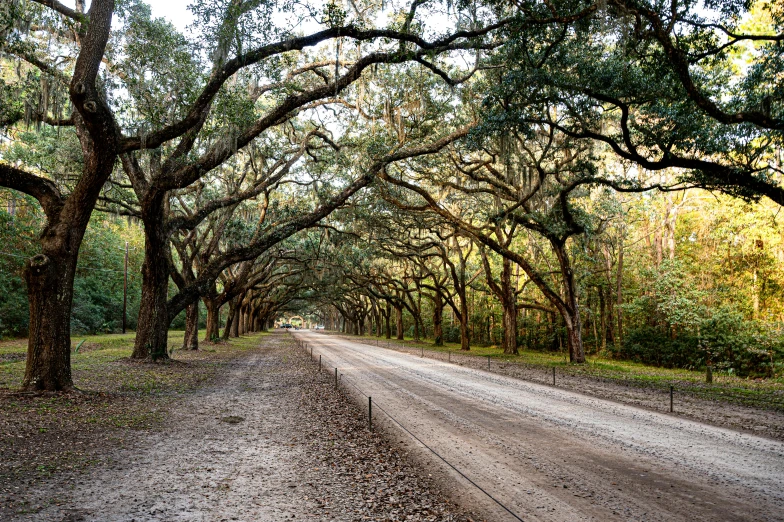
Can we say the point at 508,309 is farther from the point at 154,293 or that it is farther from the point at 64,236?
the point at 64,236

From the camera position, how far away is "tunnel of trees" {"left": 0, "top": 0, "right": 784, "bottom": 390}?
32.5 ft

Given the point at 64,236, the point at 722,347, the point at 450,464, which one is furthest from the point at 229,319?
the point at 450,464

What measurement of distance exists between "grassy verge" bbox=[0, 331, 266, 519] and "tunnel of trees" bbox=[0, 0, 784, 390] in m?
1.10

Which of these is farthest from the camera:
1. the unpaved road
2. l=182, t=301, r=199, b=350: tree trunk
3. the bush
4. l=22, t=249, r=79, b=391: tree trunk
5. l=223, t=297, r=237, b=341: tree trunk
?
l=223, t=297, r=237, b=341: tree trunk

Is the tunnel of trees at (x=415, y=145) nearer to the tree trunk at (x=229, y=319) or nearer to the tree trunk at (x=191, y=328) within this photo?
the tree trunk at (x=191, y=328)

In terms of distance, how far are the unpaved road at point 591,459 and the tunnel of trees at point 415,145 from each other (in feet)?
20.8

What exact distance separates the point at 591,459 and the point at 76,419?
27.6 feet

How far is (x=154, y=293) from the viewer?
1638 cm

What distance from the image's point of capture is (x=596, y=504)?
16.7 ft

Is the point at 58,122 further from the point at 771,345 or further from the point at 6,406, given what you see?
the point at 771,345

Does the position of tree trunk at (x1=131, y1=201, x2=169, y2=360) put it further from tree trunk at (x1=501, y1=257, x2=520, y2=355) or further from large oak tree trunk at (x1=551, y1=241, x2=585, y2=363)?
tree trunk at (x1=501, y1=257, x2=520, y2=355)

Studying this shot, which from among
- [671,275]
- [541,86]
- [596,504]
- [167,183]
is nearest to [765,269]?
[671,275]

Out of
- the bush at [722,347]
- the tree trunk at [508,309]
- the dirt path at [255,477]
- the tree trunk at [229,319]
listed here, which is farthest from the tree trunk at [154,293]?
the bush at [722,347]

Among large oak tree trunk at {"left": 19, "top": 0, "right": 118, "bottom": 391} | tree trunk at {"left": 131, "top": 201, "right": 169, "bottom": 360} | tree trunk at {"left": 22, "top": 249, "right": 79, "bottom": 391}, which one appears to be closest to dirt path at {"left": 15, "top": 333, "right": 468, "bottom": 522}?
tree trunk at {"left": 22, "top": 249, "right": 79, "bottom": 391}
